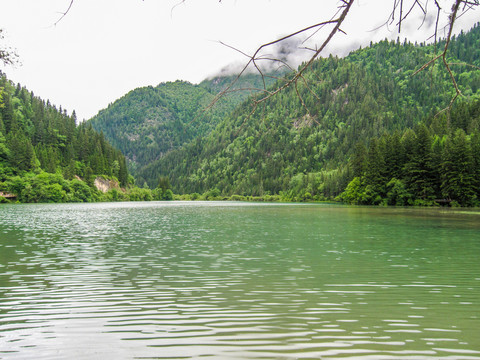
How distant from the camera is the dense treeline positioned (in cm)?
7950

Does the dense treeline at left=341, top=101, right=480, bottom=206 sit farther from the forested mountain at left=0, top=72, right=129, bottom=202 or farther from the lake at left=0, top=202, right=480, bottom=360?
the forested mountain at left=0, top=72, right=129, bottom=202

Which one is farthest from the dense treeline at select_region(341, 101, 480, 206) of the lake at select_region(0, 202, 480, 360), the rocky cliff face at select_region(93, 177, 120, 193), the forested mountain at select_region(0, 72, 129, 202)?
the rocky cliff face at select_region(93, 177, 120, 193)

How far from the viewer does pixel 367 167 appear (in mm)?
102062

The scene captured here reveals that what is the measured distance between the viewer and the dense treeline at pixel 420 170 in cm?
7950

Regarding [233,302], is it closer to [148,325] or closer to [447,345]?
[148,325]

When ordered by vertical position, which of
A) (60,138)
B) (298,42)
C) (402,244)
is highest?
(60,138)

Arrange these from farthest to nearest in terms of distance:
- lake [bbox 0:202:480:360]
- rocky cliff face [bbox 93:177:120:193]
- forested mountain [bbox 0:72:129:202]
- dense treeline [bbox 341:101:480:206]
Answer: rocky cliff face [bbox 93:177:120:193] → forested mountain [bbox 0:72:129:202] → dense treeline [bbox 341:101:480:206] → lake [bbox 0:202:480:360]

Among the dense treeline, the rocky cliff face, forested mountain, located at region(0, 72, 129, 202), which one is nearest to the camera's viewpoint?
the dense treeline

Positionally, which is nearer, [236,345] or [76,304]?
[236,345]

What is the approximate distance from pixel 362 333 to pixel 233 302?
3.83 metres

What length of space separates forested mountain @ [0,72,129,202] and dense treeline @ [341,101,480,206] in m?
99.8

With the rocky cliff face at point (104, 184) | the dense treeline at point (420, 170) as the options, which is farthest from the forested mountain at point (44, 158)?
the dense treeline at point (420, 170)

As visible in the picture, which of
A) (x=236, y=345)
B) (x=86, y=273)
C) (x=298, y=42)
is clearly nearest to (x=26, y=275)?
(x=86, y=273)

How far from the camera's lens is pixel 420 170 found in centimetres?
8550
